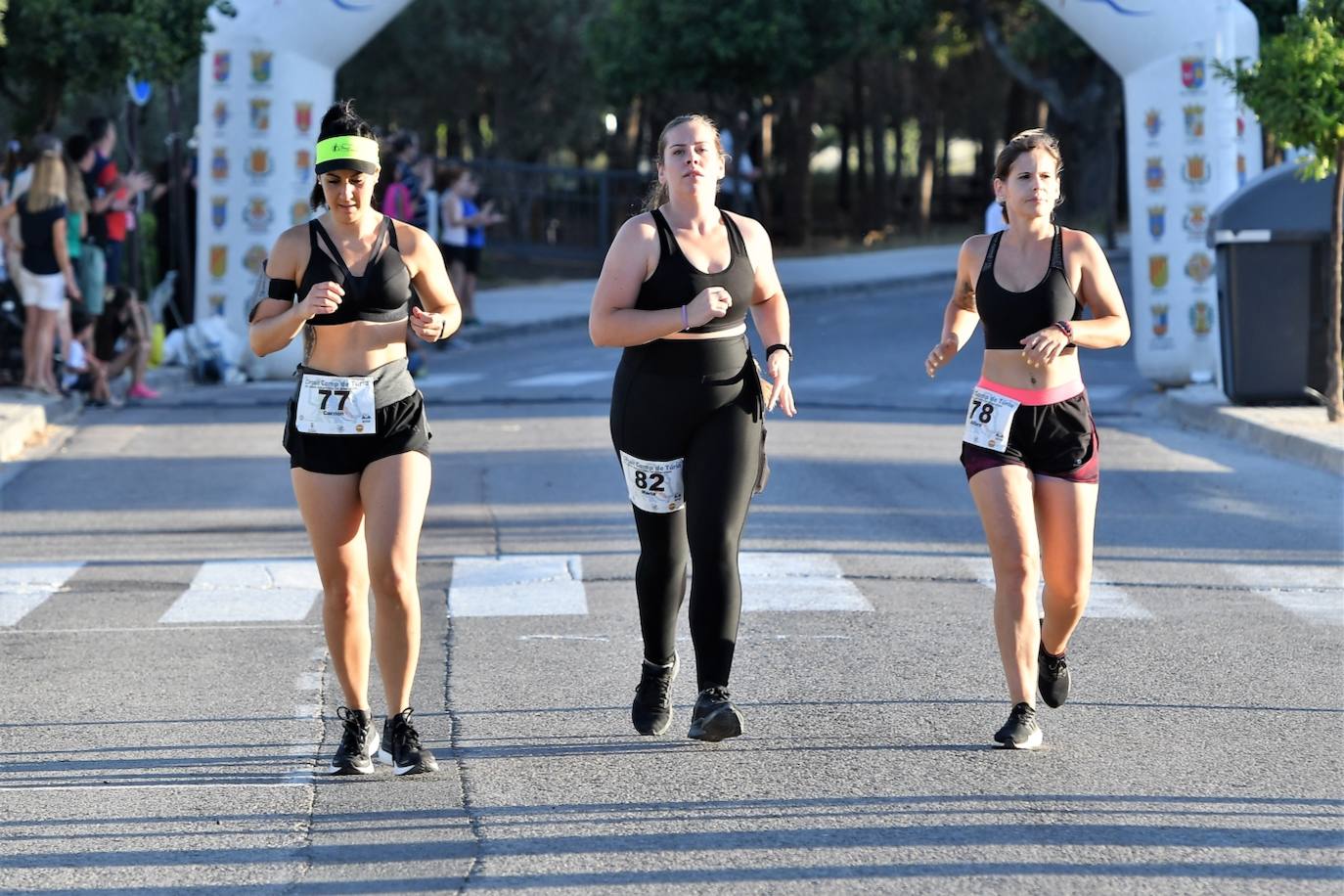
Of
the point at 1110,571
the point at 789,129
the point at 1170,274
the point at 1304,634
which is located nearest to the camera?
the point at 1304,634

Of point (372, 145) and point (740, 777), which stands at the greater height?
point (372, 145)

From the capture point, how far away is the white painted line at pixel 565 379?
64.3 feet

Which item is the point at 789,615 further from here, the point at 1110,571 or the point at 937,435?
the point at 937,435

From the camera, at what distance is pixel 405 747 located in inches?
237

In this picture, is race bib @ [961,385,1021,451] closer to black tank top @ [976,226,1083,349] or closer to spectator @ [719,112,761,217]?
black tank top @ [976,226,1083,349]

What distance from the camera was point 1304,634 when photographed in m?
8.30

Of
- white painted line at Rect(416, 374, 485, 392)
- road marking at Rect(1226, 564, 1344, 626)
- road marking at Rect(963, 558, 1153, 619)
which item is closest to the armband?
road marking at Rect(963, 558, 1153, 619)

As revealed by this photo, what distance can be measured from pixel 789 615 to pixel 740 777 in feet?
8.94

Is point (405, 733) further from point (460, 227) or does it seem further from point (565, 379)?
point (460, 227)

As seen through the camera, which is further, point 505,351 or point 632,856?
point 505,351

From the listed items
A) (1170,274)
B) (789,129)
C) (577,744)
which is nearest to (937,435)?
(1170,274)

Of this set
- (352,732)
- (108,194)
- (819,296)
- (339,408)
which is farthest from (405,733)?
(819,296)

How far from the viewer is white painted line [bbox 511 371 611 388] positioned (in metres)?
19.6

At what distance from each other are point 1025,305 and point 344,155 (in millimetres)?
2015
